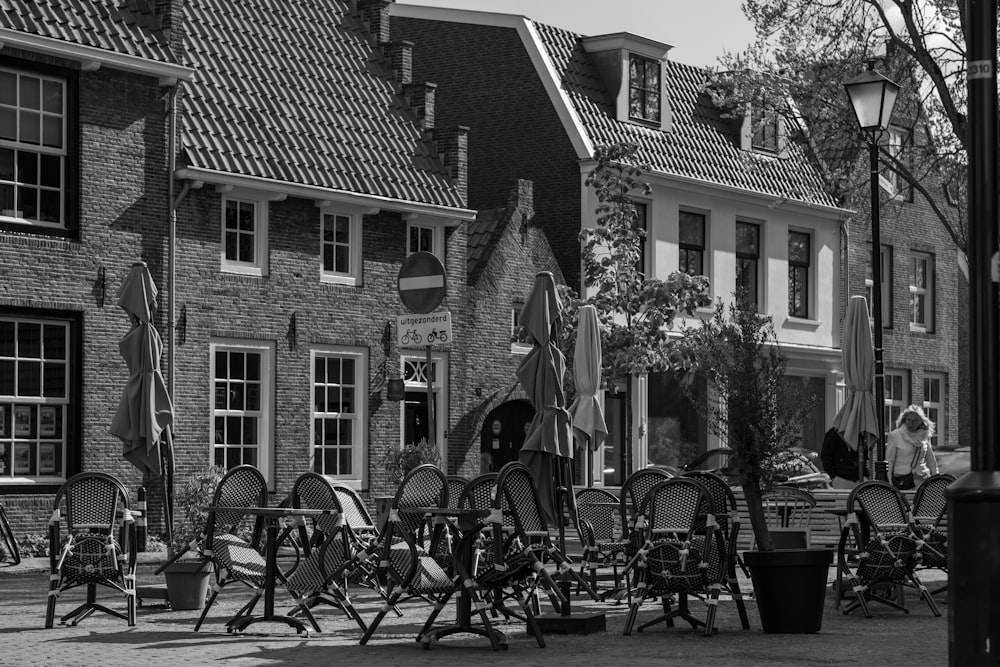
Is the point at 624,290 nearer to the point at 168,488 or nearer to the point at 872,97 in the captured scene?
the point at 168,488

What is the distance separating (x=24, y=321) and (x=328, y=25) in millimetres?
9325

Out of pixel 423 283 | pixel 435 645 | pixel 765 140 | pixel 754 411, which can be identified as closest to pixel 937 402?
pixel 765 140

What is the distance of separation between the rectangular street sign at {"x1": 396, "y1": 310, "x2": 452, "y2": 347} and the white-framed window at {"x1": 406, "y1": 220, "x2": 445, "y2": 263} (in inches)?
442

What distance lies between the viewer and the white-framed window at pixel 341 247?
26.5 metres

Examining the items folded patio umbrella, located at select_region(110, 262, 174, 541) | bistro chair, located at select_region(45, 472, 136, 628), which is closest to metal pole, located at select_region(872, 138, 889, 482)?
folded patio umbrella, located at select_region(110, 262, 174, 541)

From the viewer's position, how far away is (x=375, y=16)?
29.8 m

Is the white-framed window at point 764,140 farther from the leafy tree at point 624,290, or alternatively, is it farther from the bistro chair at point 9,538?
the bistro chair at point 9,538

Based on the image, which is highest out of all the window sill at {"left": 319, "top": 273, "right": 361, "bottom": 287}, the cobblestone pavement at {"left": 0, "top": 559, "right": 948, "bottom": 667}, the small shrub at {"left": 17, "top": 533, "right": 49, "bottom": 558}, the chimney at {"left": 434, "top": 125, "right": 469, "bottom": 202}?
the chimney at {"left": 434, "top": 125, "right": 469, "bottom": 202}

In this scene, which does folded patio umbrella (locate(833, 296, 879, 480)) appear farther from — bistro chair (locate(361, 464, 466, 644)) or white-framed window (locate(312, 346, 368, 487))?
white-framed window (locate(312, 346, 368, 487))

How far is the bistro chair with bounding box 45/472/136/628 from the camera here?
12320mm

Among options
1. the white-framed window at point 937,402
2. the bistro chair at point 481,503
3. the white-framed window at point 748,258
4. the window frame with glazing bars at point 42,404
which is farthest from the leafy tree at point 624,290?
the white-framed window at point 937,402

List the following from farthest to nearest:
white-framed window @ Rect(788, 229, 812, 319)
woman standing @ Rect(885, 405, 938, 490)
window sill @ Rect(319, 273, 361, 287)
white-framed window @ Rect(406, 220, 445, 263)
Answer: white-framed window @ Rect(788, 229, 812, 319)
white-framed window @ Rect(406, 220, 445, 263)
window sill @ Rect(319, 273, 361, 287)
woman standing @ Rect(885, 405, 938, 490)

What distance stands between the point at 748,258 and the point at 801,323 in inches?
93.2

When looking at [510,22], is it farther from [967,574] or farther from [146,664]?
[967,574]
